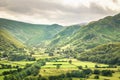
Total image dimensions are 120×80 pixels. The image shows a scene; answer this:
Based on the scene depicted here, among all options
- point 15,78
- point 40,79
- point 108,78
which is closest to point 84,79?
point 108,78

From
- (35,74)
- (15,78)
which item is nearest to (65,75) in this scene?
(35,74)

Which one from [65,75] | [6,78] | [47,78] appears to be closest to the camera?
[6,78]

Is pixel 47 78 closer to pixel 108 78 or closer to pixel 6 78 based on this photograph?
pixel 6 78

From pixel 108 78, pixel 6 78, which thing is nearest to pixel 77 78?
pixel 108 78

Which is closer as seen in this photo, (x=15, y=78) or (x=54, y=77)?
(x=15, y=78)

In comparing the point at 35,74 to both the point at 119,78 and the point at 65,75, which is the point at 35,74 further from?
the point at 119,78

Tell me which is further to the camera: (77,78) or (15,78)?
(77,78)

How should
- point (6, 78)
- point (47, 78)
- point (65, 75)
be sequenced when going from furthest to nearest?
point (65, 75), point (47, 78), point (6, 78)
